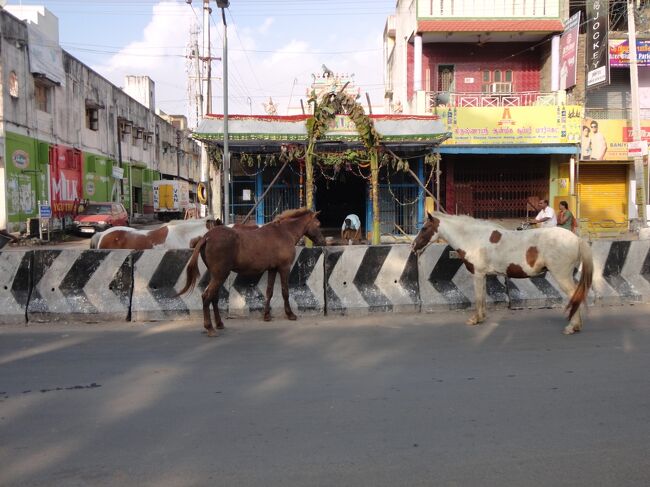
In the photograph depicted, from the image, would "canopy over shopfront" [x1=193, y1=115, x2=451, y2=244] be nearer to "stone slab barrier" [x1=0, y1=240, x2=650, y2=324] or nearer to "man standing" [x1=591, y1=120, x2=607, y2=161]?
"stone slab barrier" [x1=0, y1=240, x2=650, y2=324]

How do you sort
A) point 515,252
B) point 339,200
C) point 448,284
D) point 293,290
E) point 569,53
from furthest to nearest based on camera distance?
point 569,53 → point 339,200 → point 448,284 → point 293,290 → point 515,252

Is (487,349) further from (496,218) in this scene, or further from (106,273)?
(496,218)

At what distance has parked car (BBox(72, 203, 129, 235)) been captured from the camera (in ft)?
85.9

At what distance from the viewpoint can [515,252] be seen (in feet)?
25.8

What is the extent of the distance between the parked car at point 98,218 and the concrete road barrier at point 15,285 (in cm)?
1790

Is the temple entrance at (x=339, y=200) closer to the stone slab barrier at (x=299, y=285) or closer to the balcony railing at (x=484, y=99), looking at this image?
the balcony railing at (x=484, y=99)

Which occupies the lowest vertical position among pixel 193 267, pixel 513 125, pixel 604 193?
pixel 193 267

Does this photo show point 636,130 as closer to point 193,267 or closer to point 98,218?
point 193,267

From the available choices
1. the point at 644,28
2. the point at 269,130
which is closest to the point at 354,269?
the point at 269,130

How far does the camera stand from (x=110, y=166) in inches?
1435

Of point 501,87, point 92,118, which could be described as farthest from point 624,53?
point 92,118

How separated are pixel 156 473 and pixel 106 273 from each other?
17.7 ft

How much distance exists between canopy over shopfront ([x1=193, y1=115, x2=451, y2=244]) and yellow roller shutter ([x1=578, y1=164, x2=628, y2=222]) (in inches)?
381

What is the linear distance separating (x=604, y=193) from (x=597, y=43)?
6.09 meters
